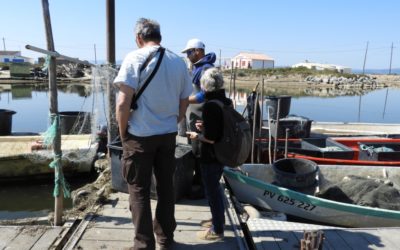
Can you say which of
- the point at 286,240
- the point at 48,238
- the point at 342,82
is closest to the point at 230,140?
the point at 286,240

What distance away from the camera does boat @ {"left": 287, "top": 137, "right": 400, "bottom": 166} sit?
7.11 metres

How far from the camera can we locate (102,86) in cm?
468

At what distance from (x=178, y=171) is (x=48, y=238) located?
1.46 meters

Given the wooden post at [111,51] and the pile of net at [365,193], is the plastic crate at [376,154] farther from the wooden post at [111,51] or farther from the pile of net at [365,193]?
the wooden post at [111,51]

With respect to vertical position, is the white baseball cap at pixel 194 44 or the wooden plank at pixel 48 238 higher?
the white baseball cap at pixel 194 44

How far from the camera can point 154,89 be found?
8.89ft

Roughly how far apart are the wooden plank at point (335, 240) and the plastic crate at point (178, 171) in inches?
65.1

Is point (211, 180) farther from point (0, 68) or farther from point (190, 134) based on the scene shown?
point (0, 68)

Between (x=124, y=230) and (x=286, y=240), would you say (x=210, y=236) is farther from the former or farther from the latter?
(x=286, y=240)

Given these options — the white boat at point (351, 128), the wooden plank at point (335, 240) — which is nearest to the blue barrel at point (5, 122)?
the wooden plank at point (335, 240)

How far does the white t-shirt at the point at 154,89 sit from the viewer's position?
2621mm

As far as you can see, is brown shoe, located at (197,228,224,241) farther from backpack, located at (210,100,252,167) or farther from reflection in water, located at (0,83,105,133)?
reflection in water, located at (0,83,105,133)

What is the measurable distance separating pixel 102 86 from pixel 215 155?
2143 millimetres

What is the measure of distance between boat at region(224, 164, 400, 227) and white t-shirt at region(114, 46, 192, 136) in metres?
3.00
